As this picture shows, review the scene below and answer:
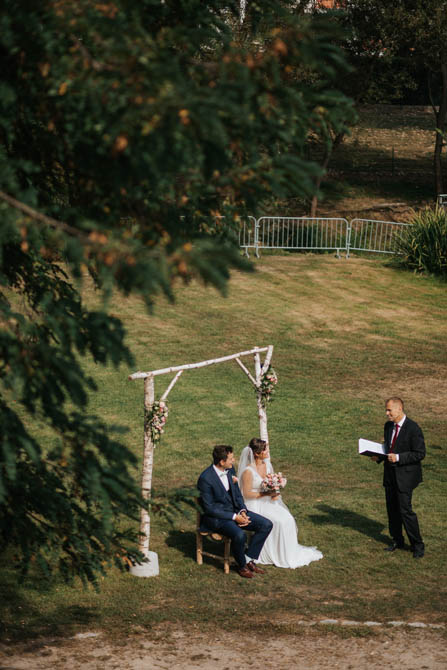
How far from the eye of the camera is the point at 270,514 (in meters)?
11.1

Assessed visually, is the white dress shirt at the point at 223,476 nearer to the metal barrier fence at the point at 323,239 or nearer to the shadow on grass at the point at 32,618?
the shadow on grass at the point at 32,618

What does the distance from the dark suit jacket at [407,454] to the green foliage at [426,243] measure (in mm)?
15804

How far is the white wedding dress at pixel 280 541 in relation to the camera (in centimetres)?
1078

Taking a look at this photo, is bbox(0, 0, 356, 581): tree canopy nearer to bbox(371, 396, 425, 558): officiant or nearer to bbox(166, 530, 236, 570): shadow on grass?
bbox(166, 530, 236, 570): shadow on grass

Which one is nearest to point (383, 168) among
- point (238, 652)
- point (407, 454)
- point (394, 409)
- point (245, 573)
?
point (394, 409)

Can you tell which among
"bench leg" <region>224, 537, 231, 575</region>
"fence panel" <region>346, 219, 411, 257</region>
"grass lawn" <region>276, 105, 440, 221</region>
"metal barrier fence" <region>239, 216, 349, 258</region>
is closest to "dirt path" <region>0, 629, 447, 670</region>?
"bench leg" <region>224, 537, 231, 575</region>

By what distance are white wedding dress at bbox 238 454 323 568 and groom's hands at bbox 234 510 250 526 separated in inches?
17.4

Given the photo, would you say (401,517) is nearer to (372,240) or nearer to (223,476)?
(223,476)

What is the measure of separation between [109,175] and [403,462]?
6.81 metres

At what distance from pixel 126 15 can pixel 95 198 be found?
120 cm

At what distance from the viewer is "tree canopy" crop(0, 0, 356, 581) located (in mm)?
4570

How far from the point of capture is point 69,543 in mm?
6816

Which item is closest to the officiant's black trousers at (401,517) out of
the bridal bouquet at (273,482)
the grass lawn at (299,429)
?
the grass lawn at (299,429)

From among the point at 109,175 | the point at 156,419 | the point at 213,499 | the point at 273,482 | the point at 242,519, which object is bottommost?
the point at 242,519
